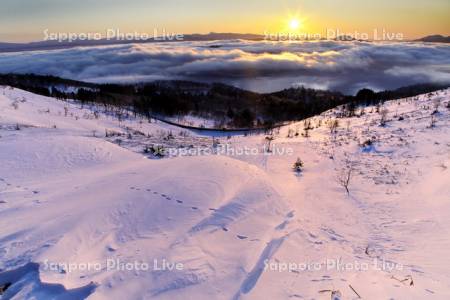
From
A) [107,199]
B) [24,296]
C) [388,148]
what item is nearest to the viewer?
[24,296]

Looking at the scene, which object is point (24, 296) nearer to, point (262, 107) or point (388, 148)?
point (388, 148)

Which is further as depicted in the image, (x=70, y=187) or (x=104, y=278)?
(x=70, y=187)

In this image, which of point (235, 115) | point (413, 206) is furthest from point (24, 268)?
point (235, 115)

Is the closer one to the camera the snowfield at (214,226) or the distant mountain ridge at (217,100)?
the snowfield at (214,226)

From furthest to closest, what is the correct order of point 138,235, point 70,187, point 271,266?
point 70,187
point 138,235
point 271,266

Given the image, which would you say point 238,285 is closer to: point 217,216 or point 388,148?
point 217,216

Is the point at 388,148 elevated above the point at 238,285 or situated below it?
above

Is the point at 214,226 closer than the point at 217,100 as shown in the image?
Yes

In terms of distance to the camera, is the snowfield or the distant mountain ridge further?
the distant mountain ridge
